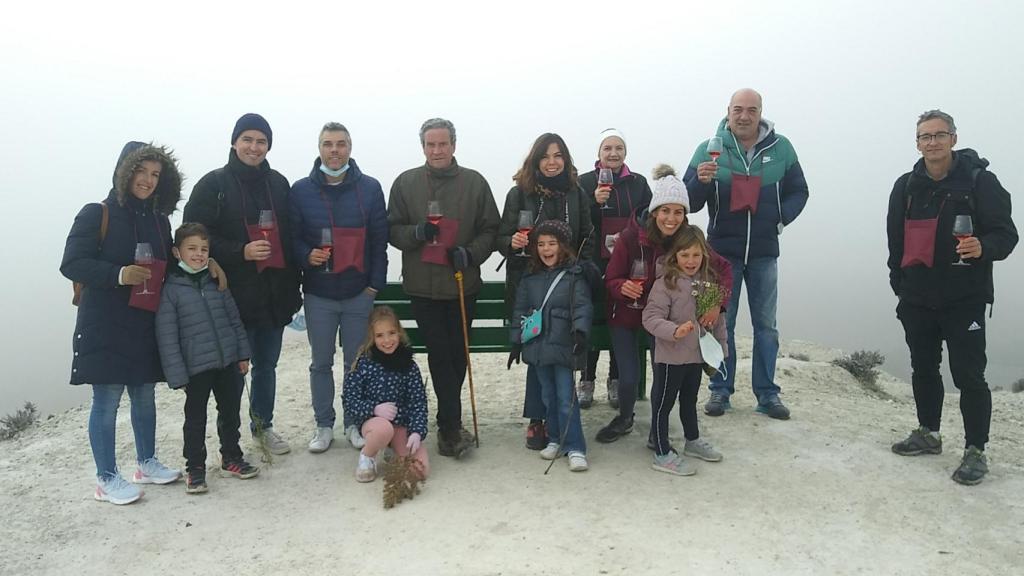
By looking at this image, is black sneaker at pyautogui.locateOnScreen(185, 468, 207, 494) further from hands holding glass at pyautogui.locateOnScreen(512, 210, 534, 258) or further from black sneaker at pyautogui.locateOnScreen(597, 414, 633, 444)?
black sneaker at pyautogui.locateOnScreen(597, 414, 633, 444)

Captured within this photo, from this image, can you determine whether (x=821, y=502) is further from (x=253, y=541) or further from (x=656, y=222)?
(x=253, y=541)

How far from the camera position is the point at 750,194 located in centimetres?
662

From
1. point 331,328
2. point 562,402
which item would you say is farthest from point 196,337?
point 562,402

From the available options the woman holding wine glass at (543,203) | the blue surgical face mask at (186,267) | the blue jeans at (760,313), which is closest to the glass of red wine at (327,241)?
the blue surgical face mask at (186,267)

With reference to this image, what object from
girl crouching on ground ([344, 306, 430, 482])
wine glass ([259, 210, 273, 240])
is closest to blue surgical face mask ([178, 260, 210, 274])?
wine glass ([259, 210, 273, 240])

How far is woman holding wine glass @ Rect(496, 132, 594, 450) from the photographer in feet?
19.5

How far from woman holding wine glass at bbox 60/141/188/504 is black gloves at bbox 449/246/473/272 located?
2.09 m

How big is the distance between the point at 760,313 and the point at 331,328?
384cm

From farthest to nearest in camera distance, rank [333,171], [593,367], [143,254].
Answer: [593,367], [333,171], [143,254]

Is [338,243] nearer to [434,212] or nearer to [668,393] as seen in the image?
[434,212]

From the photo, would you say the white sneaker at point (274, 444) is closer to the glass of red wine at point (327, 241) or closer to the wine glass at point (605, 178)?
the glass of red wine at point (327, 241)

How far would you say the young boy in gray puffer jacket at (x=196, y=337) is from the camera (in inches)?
213

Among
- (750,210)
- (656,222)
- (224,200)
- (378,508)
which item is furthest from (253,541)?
(750,210)

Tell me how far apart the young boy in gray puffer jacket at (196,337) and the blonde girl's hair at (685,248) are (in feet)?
10.7
